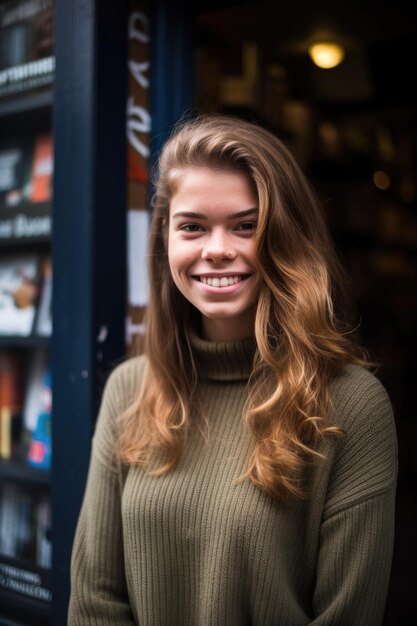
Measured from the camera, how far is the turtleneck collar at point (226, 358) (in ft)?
4.70

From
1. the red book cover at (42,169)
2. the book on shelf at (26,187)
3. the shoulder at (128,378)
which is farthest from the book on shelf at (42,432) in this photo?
the shoulder at (128,378)

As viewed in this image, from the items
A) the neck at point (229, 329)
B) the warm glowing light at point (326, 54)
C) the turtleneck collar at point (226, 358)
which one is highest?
the warm glowing light at point (326, 54)

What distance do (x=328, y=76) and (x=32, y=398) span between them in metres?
2.06

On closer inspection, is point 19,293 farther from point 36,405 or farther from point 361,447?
point 361,447

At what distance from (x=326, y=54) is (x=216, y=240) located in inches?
77.5

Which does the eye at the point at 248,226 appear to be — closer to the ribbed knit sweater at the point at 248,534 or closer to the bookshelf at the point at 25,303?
the ribbed knit sweater at the point at 248,534

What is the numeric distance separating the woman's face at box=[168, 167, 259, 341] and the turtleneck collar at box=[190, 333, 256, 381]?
84 mm

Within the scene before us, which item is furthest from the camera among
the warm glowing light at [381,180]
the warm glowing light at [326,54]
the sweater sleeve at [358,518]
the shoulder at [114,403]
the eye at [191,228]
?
the warm glowing light at [381,180]

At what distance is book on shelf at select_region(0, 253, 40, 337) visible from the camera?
237cm

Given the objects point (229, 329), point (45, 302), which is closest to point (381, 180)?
point (45, 302)

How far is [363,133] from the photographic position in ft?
11.6

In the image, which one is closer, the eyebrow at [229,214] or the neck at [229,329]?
the eyebrow at [229,214]

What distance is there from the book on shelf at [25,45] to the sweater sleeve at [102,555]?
1.34 metres

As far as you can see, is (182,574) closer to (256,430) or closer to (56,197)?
(256,430)
